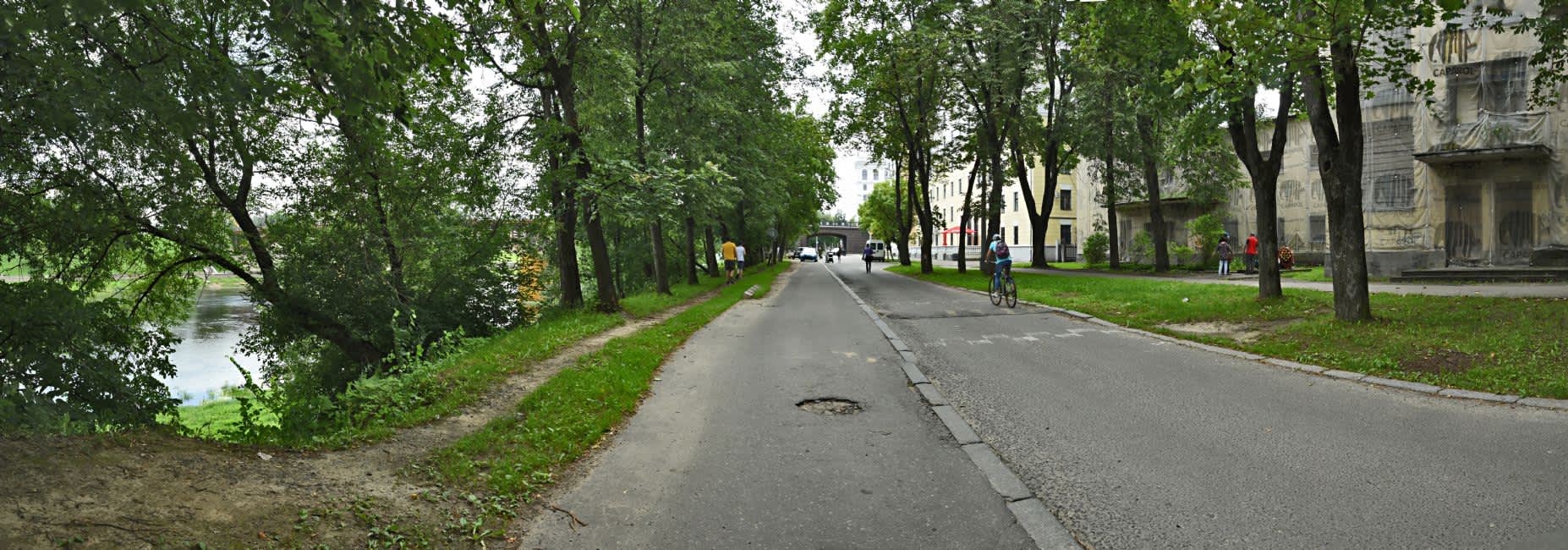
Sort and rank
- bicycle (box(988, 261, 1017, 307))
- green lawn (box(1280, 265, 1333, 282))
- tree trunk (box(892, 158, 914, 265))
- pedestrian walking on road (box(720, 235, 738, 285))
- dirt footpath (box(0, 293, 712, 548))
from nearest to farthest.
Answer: dirt footpath (box(0, 293, 712, 548)), bicycle (box(988, 261, 1017, 307)), green lawn (box(1280, 265, 1333, 282)), pedestrian walking on road (box(720, 235, 738, 285)), tree trunk (box(892, 158, 914, 265))

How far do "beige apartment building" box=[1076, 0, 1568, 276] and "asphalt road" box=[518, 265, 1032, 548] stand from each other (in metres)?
21.2

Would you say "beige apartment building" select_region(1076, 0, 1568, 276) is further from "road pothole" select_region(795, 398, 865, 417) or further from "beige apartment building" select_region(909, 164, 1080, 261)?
"beige apartment building" select_region(909, 164, 1080, 261)

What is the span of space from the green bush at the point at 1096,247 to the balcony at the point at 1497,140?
596 inches

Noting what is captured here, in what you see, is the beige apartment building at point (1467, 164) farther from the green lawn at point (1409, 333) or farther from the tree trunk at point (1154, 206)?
the green lawn at point (1409, 333)

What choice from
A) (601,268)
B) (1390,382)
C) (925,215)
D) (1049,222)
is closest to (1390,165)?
(925,215)

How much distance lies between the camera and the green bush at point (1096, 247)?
37.1 m

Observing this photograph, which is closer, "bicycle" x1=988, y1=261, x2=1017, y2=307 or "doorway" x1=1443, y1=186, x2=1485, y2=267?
"bicycle" x1=988, y1=261, x2=1017, y2=307

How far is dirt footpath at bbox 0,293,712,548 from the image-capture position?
301 centimetres

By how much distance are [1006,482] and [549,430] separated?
3.38 m

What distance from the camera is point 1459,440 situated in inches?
200

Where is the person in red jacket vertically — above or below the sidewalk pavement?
above

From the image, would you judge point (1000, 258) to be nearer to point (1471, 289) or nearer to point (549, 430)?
point (1471, 289)

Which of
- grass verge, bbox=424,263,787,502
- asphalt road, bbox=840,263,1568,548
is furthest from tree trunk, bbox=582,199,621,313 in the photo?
asphalt road, bbox=840,263,1568,548

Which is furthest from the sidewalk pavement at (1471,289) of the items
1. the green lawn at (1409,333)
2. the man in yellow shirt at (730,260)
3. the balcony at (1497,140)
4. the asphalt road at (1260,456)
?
the man in yellow shirt at (730,260)
